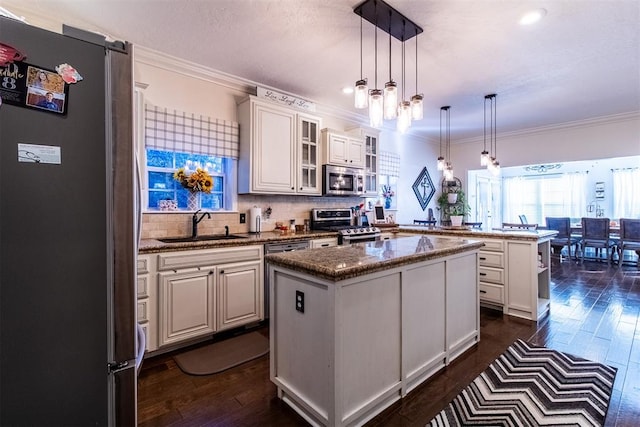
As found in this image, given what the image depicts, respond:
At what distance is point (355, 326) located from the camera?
1.71 meters

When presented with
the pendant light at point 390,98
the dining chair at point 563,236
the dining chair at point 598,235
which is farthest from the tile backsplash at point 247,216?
the dining chair at point 598,235

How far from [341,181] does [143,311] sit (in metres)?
2.85

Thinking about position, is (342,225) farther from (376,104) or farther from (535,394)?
(535,394)

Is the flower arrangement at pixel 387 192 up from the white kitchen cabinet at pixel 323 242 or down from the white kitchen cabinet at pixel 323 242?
up

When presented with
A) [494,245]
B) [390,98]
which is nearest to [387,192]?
[494,245]

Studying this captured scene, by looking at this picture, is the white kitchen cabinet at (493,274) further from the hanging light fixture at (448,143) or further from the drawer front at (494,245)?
the hanging light fixture at (448,143)

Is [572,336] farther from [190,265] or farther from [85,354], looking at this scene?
[85,354]

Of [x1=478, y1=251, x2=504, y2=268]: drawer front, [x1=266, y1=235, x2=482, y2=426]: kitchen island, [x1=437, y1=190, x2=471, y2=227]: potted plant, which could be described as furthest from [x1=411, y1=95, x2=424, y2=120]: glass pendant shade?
[x1=437, y1=190, x2=471, y2=227]: potted plant

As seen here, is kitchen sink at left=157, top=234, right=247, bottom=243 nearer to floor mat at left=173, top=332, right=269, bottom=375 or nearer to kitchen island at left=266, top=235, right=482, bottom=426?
floor mat at left=173, top=332, right=269, bottom=375

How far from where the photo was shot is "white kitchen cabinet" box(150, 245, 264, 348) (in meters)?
2.57

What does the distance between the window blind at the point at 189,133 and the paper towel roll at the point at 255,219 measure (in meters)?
0.66

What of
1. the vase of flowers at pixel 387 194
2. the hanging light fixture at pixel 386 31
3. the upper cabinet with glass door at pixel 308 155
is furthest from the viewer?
the vase of flowers at pixel 387 194

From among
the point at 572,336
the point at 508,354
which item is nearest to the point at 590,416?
the point at 508,354

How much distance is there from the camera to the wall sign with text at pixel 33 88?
0.93 metres
